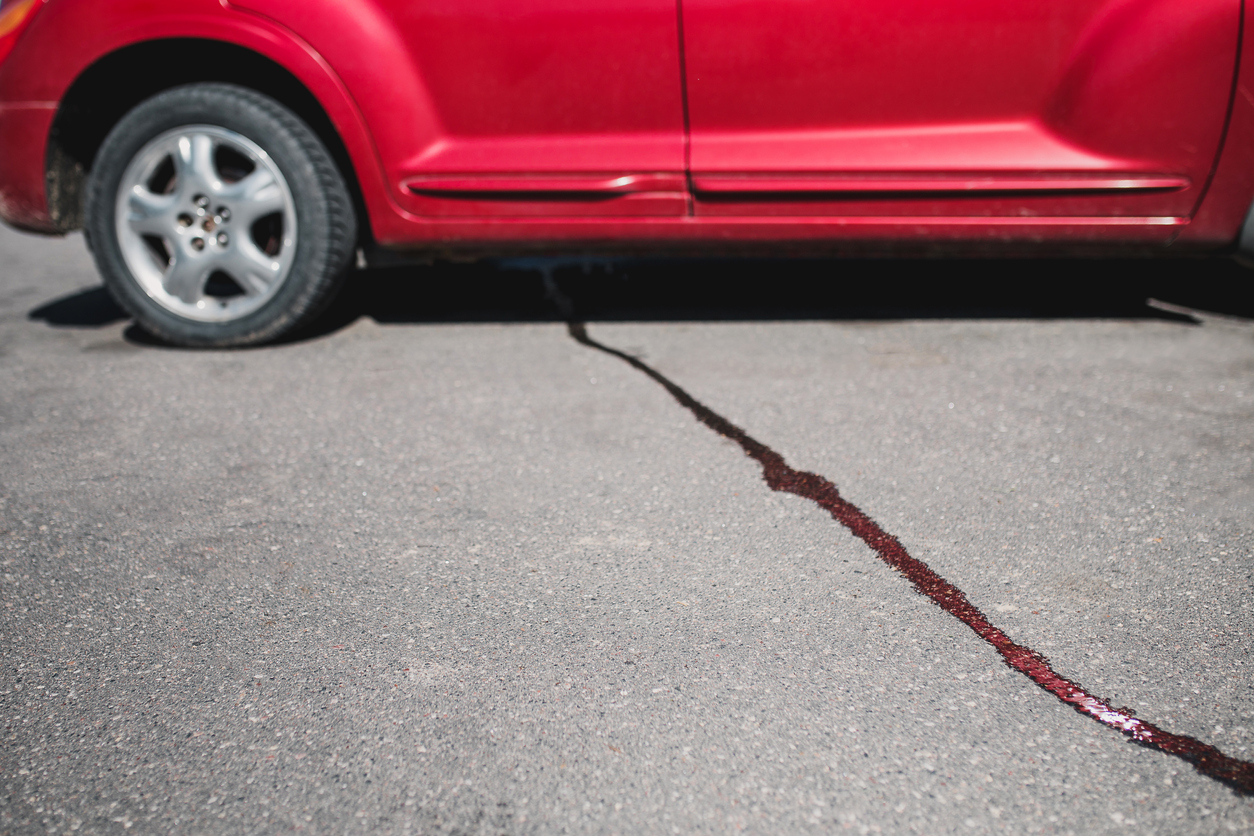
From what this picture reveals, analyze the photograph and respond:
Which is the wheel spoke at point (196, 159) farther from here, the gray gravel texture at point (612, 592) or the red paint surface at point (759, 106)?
the gray gravel texture at point (612, 592)

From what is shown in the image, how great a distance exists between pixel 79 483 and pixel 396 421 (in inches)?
31.6

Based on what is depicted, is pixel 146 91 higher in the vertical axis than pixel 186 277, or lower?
higher

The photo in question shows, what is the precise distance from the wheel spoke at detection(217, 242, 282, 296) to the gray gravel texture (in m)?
0.28

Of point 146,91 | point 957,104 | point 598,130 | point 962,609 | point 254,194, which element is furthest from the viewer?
point 146,91

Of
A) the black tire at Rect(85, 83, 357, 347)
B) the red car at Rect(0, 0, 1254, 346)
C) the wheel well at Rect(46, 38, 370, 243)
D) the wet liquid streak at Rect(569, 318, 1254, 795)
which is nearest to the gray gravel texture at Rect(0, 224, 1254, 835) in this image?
the wet liquid streak at Rect(569, 318, 1254, 795)

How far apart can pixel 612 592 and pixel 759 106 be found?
1734mm

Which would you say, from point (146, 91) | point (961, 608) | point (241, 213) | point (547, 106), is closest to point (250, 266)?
point (241, 213)

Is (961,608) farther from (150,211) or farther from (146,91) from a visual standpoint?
(146,91)

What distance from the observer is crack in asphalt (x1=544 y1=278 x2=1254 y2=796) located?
1.44 m

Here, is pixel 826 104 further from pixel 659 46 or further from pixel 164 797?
pixel 164 797

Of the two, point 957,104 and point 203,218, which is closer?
point 957,104

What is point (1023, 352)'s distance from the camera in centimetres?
321

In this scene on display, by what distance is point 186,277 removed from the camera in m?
3.25

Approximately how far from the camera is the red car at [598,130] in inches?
112
